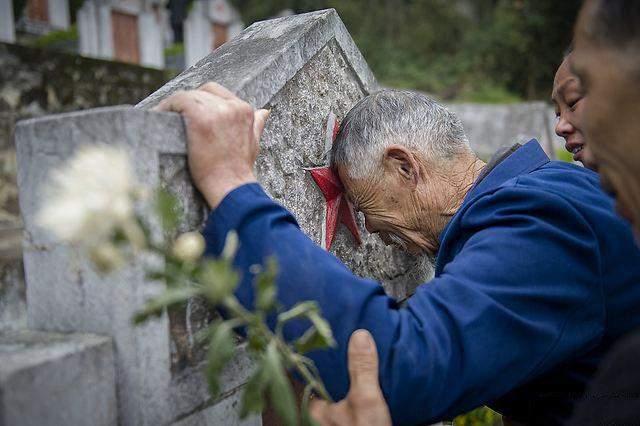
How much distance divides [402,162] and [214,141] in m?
0.80

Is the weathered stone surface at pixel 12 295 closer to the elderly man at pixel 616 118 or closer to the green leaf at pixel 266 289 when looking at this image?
the green leaf at pixel 266 289

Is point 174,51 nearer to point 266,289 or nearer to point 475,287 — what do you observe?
point 475,287

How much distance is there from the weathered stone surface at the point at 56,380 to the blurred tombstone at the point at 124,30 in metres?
9.89

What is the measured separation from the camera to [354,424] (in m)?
1.12

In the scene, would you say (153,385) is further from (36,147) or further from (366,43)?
(366,43)

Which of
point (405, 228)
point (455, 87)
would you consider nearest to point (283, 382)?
point (405, 228)

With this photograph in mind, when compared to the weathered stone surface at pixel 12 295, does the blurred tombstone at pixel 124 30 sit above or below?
above

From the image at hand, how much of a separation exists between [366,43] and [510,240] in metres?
23.8

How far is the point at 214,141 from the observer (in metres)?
1.36

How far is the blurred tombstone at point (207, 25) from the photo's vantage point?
41.7 feet

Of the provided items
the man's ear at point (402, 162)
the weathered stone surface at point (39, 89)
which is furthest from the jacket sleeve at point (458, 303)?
the weathered stone surface at point (39, 89)

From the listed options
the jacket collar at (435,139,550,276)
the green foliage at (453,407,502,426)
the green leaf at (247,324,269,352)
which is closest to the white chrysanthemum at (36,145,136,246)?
the green leaf at (247,324,269,352)

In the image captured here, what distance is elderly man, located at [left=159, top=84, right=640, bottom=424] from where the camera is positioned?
1247mm

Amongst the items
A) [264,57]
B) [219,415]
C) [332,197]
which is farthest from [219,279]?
[332,197]
